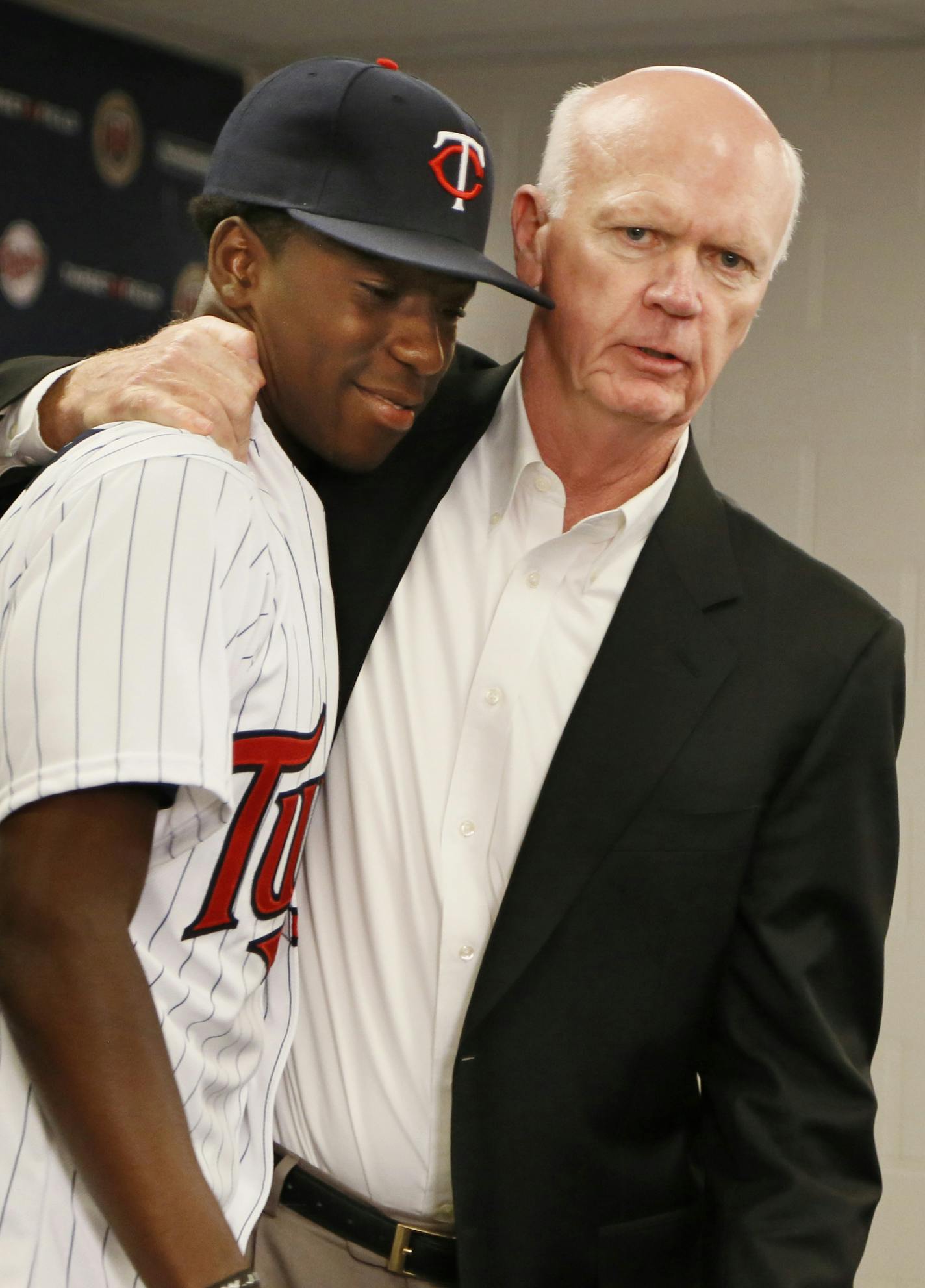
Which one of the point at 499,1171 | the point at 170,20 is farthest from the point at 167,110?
the point at 499,1171

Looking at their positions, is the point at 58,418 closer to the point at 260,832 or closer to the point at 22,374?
the point at 22,374

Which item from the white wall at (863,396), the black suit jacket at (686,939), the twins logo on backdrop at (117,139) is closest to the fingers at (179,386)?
the black suit jacket at (686,939)

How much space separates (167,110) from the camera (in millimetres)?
3326

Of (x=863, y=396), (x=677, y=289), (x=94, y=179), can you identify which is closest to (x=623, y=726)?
(x=677, y=289)

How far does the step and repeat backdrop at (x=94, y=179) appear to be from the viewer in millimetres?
3080

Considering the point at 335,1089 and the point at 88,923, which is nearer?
the point at 88,923

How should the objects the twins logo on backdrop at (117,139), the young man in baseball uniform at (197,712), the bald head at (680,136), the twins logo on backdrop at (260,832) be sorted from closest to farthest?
the young man in baseball uniform at (197,712), the twins logo on backdrop at (260,832), the bald head at (680,136), the twins logo on backdrop at (117,139)

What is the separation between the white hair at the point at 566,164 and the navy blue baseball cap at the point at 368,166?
0.37 meters

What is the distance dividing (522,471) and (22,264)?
188 centimetres

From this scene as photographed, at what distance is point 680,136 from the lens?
5.24 feet

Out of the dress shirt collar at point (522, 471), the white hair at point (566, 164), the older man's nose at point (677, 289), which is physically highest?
the white hair at point (566, 164)

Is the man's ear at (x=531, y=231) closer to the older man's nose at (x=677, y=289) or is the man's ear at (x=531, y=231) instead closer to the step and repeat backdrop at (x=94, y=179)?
the older man's nose at (x=677, y=289)

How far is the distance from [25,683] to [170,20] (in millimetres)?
2697

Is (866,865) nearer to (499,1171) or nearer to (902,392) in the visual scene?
(499,1171)
